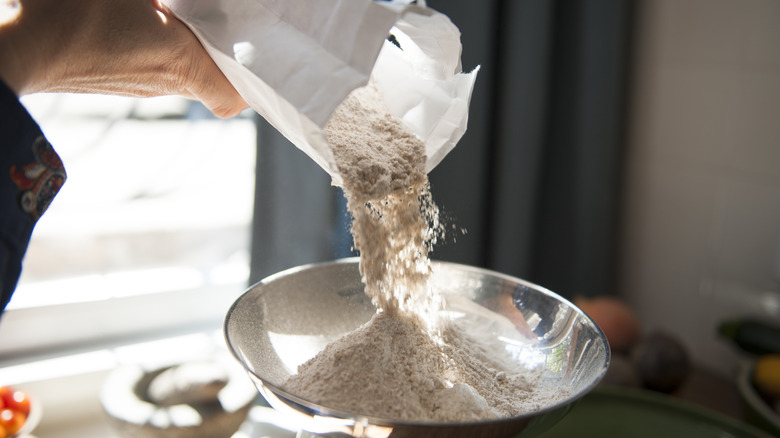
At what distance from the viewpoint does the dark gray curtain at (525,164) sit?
3.01ft

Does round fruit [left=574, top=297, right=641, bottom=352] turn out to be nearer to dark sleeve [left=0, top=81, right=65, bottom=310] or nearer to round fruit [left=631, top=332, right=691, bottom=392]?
round fruit [left=631, top=332, right=691, bottom=392]

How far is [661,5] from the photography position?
3.80ft

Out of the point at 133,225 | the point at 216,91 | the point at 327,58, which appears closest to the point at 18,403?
the point at 133,225

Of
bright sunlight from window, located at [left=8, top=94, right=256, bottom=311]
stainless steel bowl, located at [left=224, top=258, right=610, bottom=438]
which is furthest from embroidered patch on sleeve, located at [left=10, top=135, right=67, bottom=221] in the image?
bright sunlight from window, located at [left=8, top=94, right=256, bottom=311]

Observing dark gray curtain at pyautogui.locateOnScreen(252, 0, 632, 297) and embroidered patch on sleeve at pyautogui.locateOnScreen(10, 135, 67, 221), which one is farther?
dark gray curtain at pyautogui.locateOnScreen(252, 0, 632, 297)

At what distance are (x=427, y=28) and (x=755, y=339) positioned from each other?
794mm

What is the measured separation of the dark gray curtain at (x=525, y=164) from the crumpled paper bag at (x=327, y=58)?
287 millimetres

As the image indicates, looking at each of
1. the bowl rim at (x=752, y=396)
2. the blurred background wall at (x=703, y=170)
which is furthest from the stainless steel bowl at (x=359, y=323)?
the blurred background wall at (x=703, y=170)

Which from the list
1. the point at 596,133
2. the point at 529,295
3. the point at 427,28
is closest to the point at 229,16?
the point at 427,28

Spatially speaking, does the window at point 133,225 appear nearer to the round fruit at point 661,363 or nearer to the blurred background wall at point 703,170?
the round fruit at point 661,363

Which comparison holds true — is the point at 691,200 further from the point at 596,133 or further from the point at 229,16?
the point at 229,16

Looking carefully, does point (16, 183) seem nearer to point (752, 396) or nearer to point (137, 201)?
point (137, 201)

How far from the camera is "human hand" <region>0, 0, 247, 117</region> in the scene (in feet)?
1.39

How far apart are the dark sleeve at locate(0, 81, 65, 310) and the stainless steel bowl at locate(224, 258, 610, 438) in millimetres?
145
